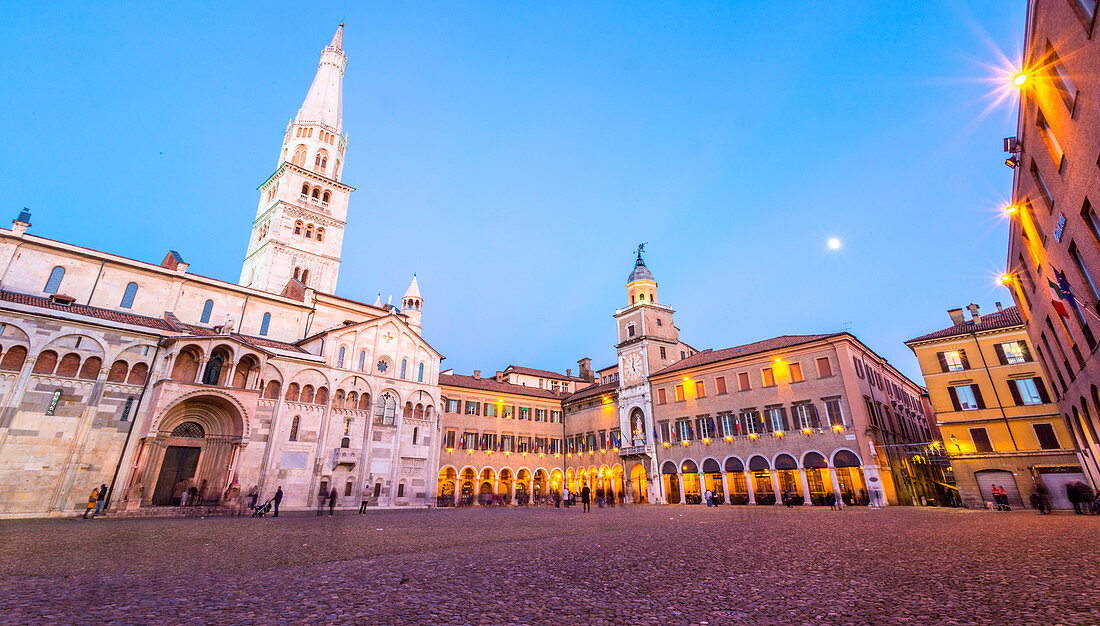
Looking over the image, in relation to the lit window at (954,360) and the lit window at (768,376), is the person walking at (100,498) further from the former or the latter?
the lit window at (954,360)

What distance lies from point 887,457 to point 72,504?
44.9m

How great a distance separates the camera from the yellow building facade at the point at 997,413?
24719 millimetres

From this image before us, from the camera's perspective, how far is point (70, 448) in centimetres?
2270

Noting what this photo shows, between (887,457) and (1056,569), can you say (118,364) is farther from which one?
(887,457)

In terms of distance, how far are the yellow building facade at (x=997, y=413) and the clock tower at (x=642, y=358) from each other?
18967 millimetres

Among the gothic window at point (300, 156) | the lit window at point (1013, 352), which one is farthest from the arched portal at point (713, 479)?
the gothic window at point (300, 156)

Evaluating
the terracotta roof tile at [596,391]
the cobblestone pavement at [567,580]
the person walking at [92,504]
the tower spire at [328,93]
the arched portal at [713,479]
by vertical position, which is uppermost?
the tower spire at [328,93]

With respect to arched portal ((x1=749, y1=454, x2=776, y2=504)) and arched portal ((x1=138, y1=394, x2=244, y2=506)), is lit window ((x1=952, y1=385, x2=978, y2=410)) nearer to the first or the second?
arched portal ((x1=749, y1=454, x2=776, y2=504))

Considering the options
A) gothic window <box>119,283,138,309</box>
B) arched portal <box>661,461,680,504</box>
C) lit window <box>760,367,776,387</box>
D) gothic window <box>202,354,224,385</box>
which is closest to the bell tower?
gothic window <box>119,283,138,309</box>

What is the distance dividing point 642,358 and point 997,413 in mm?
23307

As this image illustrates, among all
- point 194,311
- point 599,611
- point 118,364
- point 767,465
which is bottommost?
point 599,611

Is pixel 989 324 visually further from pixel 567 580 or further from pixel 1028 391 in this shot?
pixel 567 580

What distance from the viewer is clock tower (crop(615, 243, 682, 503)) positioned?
3944 cm

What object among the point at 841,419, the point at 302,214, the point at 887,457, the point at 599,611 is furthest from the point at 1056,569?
the point at 302,214
